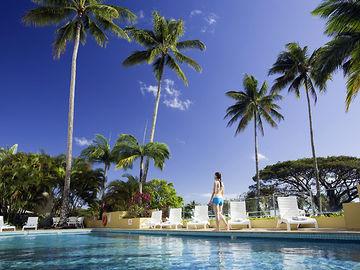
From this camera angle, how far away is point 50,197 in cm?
2075

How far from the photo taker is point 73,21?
20.4m

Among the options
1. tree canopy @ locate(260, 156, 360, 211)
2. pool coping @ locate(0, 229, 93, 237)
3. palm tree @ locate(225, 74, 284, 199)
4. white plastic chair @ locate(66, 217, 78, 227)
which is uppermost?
palm tree @ locate(225, 74, 284, 199)

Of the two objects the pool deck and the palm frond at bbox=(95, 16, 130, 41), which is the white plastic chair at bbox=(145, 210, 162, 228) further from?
the palm frond at bbox=(95, 16, 130, 41)

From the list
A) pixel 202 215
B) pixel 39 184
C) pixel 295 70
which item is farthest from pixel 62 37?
pixel 295 70

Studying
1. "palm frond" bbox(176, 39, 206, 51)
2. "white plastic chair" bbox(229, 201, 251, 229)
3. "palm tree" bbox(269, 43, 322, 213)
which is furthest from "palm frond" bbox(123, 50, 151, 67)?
"white plastic chair" bbox(229, 201, 251, 229)

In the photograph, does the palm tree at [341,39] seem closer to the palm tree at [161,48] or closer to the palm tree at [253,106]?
the palm tree at [161,48]

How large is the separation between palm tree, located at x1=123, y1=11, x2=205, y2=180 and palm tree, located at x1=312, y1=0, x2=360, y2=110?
12.2 m

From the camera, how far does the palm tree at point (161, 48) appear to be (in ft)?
74.9

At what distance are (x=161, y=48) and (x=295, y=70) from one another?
9.67 m

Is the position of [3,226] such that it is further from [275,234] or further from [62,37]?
[275,234]

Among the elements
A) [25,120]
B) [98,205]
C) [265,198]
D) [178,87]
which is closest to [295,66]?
[178,87]

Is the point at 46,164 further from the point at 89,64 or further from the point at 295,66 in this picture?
the point at 295,66

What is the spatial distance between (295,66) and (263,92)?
4.48m

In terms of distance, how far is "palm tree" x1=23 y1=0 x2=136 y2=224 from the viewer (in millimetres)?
19328
